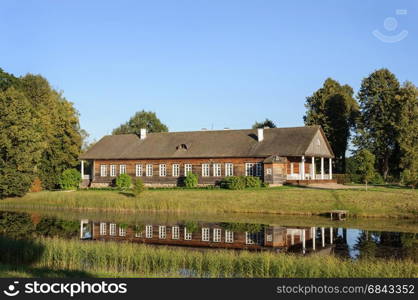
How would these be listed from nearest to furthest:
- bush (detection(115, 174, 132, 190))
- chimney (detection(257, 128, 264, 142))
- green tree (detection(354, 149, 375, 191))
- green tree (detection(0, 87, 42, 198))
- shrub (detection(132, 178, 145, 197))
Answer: green tree (detection(354, 149, 375, 191)), shrub (detection(132, 178, 145, 197)), green tree (detection(0, 87, 42, 198)), chimney (detection(257, 128, 264, 142)), bush (detection(115, 174, 132, 190))

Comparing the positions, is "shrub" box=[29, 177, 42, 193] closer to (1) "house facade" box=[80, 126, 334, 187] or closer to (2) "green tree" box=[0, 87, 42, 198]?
(2) "green tree" box=[0, 87, 42, 198]

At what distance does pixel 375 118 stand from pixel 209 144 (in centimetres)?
2013

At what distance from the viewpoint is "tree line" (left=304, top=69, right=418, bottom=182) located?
49.6 meters

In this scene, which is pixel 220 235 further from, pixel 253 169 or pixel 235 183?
pixel 253 169

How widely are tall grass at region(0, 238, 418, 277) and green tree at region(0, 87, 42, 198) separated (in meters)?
25.2

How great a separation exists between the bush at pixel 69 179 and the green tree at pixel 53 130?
207cm

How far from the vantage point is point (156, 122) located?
80.4 meters

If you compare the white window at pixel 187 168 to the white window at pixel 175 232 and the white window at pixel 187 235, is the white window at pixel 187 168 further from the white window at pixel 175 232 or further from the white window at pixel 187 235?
the white window at pixel 187 235

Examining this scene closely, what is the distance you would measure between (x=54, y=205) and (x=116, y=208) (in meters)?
5.75

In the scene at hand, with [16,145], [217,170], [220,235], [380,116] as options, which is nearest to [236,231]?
[220,235]

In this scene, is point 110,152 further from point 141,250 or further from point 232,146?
point 141,250

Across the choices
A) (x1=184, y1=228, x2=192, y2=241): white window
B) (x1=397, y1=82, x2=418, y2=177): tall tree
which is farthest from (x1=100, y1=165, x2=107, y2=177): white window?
(x1=397, y1=82, x2=418, y2=177): tall tree

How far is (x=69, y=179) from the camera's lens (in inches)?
1799

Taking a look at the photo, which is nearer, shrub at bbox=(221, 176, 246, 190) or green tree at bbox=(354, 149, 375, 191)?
green tree at bbox=(354, 149, 375, 191)
